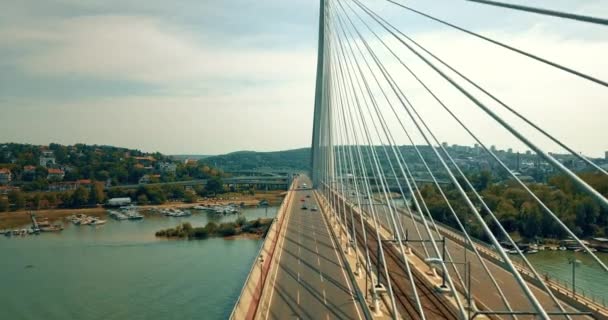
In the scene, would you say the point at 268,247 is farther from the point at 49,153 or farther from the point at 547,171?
the point at 49,153

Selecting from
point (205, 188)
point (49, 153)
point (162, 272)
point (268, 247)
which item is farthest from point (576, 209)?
point (49, 153)

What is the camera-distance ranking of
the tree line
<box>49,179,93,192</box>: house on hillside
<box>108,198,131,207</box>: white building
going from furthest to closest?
<box>49,179,93,192</box>: house on hillside, <box>108,198,131,207</box>: white building, the tree line

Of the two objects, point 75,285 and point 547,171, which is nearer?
point 75,285

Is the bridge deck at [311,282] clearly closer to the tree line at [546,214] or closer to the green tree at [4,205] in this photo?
the tree line at [546,214]

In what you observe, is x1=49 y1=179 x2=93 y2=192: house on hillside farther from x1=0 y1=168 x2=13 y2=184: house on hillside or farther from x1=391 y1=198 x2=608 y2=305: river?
x1=391 y1=198 x2=608 y2=305: river

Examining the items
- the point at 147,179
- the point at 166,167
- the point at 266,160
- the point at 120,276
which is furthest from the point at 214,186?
the point at 266,160

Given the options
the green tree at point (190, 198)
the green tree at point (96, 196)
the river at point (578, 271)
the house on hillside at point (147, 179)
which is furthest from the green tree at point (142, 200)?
the river at point (578, 271)

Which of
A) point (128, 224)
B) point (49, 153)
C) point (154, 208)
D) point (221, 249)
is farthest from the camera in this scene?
point (49, 153)

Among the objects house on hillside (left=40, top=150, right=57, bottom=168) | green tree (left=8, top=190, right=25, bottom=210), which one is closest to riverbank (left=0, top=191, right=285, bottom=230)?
green tree (left=8, top=190, right=25, bottom=210)
